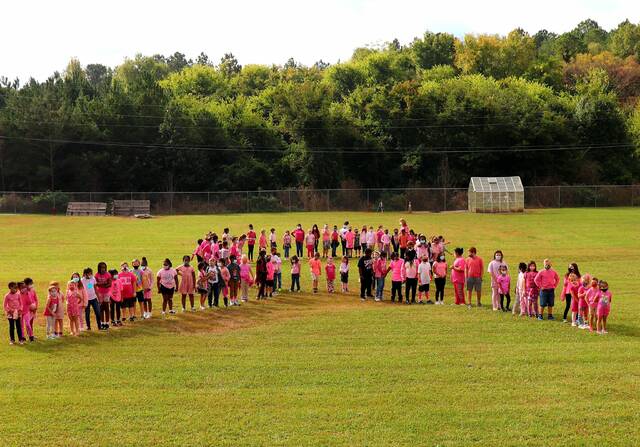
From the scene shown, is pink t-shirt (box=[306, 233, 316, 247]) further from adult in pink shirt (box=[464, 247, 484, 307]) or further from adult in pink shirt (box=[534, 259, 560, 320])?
adult in pink shirt (box=[534, 259, 560, 320])

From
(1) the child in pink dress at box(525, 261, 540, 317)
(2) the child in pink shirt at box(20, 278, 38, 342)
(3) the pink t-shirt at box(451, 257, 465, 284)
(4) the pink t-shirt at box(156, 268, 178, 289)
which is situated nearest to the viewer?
(2) the child in pink shirt at box(20, 278, 38, 342)

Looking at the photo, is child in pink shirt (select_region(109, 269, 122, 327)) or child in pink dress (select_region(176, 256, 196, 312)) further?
child in pink dress (select_region(176, 256, 196, 312))

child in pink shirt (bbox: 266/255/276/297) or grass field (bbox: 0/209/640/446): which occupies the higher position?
child in pink shirt (bbox: 266/255/276/297)

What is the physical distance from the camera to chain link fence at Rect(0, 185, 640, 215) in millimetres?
61594

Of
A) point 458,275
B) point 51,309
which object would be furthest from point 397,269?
point 51,309

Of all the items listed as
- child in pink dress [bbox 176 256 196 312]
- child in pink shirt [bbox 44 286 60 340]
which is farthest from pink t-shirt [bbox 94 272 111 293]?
child in pink dress [bbox 176 256 196 312]

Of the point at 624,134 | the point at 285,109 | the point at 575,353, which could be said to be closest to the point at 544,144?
the point at 624,134

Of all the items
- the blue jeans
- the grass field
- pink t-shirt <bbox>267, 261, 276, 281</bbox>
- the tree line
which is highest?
the tree line

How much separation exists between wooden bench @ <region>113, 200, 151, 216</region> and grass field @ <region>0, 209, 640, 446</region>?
3646cm

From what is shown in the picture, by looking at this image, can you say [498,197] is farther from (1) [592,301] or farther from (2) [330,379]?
(2) [330,379]

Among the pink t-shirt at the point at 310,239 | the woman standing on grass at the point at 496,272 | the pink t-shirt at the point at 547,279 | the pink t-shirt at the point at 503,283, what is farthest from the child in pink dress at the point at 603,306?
the pink t-shirt at the point at 310,239

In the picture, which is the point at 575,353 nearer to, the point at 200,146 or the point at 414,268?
the point at 414,268

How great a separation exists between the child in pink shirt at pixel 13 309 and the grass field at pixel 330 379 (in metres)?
0.55

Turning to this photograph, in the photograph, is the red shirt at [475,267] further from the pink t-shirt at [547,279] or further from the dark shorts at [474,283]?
the pink t-shirt at [547,279]
